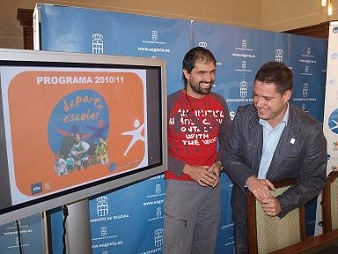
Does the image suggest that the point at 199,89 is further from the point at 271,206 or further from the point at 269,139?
the point at 271,206

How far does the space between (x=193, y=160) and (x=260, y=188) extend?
59 cm

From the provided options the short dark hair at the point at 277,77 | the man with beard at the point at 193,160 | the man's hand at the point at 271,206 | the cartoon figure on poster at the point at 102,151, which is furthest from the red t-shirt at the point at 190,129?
the cartoon figure on poster at the point at 102,151

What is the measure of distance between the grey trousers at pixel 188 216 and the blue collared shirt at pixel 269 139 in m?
0.44

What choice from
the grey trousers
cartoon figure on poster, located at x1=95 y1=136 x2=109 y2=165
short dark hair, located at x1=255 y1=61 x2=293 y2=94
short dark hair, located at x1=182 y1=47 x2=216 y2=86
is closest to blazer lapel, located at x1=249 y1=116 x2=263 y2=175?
short dark hair, located at x1=255 y1=61 x2=293 y2=94

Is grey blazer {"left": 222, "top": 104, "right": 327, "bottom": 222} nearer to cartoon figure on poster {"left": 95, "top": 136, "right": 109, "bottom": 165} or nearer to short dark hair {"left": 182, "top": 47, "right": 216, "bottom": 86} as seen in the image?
short dark hair {"left": 182, "top": 47, "right": 216, "bottom": 86}

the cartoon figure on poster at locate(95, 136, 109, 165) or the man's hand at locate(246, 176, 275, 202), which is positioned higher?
the cartoon figure on poster at locate(95, 136, 109, 165)

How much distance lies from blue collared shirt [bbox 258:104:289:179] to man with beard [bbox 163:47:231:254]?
12.6 inches

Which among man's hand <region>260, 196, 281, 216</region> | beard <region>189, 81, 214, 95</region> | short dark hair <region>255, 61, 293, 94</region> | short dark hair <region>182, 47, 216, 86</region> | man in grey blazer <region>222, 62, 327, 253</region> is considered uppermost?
short dark hair <region>182, 47, 216, 86</region>

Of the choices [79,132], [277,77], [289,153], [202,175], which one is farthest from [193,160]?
[79,132]

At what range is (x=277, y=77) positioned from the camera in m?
1.75

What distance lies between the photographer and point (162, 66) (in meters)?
1.65

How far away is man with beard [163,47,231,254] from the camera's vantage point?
1.98 meters

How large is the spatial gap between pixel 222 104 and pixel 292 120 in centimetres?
52

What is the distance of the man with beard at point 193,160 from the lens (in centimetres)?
198
